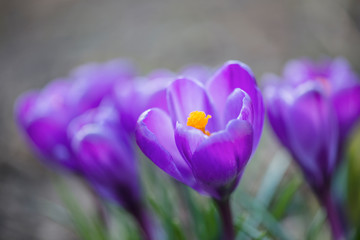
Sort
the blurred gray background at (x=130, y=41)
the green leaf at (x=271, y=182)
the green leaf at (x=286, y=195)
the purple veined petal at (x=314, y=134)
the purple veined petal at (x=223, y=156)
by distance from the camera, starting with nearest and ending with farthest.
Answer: the purple veined petal at (x=223, y=156), the purple veined petal at (x=314, y=134), the green leaf at (x=286, y=195), the green leaf at (x=271, y=182), the blurred gray background at (x=130, y=41)

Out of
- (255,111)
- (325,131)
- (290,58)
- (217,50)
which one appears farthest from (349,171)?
(217,50)

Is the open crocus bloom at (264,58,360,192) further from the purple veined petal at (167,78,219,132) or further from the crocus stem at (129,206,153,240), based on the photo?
the crocus stem at (129,206,153,240)

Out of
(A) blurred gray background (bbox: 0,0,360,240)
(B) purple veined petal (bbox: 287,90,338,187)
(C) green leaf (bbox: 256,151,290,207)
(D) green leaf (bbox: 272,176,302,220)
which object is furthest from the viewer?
(A) blurred gray background (bbox: 0,0,360,240)

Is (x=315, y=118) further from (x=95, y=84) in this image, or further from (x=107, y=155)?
(x=95, y=84)

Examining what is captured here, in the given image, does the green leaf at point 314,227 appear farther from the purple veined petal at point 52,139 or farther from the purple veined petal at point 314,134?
the purple veined petal at point 52,139

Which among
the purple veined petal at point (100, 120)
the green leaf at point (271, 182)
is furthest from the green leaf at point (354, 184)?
the purple veined petal at point (100, 120)

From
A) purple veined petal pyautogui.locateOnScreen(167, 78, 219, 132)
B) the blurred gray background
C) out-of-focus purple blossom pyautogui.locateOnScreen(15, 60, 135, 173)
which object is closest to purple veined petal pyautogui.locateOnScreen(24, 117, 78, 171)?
out-of-focus purple blossom pyautogui.locateOnScreen(15, 60, 135, 173)
